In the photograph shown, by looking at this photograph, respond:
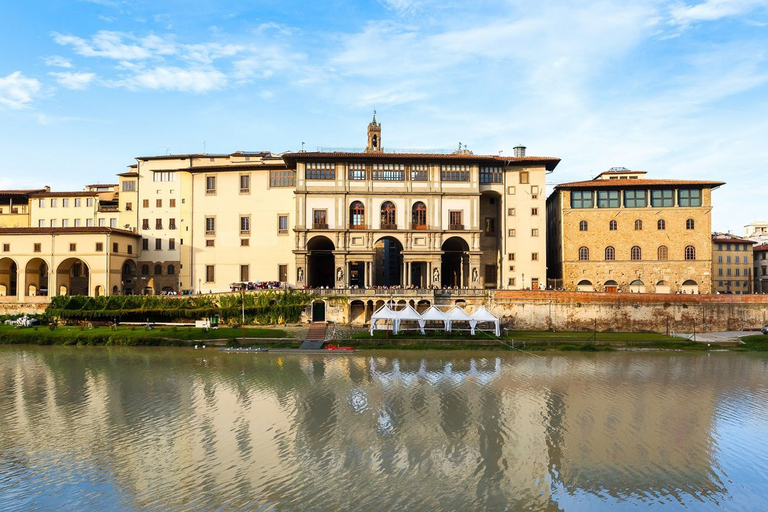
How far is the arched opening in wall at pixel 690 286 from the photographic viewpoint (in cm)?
5228

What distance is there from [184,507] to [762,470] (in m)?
19.0

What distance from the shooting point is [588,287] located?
5378 cm

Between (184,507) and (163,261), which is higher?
(163,261)

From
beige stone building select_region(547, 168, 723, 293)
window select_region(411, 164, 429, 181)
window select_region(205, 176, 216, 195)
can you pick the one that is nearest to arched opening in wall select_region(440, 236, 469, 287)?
window select_region(411, 164, 429, 181)

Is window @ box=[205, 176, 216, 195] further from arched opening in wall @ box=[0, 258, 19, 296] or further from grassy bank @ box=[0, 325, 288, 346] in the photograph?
arched opening in wall @ box=[0, 258, 19, 296]

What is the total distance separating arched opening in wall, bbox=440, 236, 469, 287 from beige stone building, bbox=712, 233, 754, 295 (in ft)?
141

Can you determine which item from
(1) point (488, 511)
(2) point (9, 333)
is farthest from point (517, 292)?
(2) point (9, 333)

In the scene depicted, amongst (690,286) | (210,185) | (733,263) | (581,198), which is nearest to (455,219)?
(581,198)

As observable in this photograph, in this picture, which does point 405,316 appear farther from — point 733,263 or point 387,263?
point 733,263

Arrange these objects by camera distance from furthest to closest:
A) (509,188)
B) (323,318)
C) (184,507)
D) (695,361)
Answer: (509,188), (323,318), (695,361), (184,507)

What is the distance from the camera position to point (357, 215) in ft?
166

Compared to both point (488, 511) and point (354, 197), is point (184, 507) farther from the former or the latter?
point (354, 197)

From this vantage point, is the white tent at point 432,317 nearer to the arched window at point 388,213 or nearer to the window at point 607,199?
the arched window at point 388,213

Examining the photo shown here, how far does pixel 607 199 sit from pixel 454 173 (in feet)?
57.9
